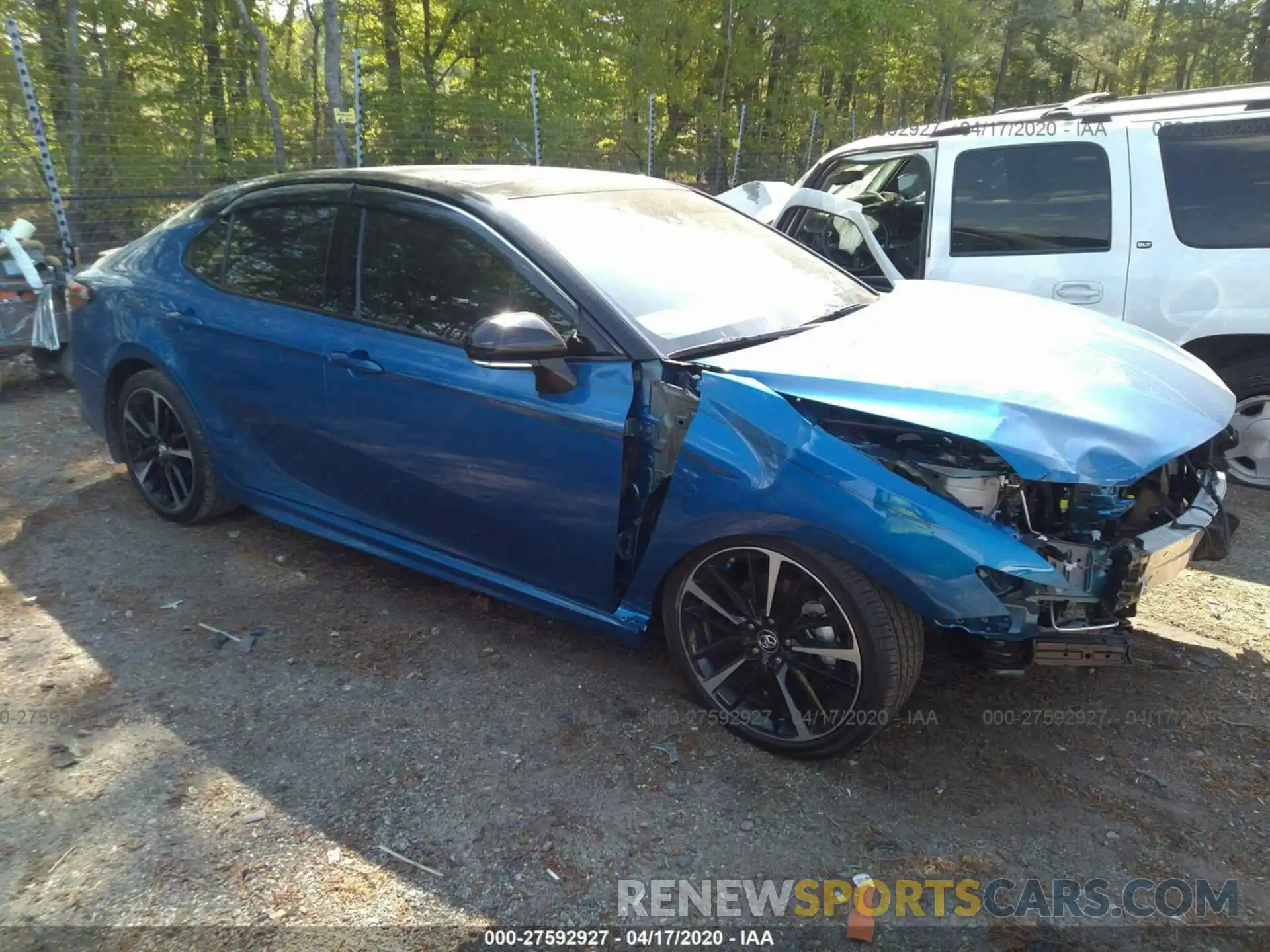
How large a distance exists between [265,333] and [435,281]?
88 centimetres

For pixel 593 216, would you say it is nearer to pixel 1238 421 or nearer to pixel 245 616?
pixel 245 616

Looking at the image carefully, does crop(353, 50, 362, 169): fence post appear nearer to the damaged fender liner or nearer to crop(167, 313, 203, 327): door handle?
crop(167, 313, 203, 327): door handle

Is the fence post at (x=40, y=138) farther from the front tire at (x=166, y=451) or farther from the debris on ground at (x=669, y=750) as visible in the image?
the debris on ground at (x=669, y=750)

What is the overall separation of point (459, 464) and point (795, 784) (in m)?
1.53

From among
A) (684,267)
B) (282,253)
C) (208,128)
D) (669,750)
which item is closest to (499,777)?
(669,750)

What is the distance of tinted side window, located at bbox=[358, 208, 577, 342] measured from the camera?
10.0 ft

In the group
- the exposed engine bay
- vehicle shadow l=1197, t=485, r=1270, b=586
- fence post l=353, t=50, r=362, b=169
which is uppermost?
fence post l=353, t=50, r=362, b=169

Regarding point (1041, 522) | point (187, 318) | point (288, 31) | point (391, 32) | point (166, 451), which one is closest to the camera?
point (1041, 522)

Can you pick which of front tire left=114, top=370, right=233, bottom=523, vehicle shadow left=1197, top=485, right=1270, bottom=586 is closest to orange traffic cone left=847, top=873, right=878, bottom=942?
vehicle shadow left=1197, top=485, right=1270, bottom=586

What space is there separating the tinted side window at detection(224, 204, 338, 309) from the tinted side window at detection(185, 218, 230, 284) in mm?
56

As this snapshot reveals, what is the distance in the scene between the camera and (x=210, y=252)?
402 cm

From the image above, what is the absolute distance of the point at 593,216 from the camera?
3.31m

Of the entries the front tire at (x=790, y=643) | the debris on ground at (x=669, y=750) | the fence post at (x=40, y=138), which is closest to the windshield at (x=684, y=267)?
the front tire at (x=790, y=643)

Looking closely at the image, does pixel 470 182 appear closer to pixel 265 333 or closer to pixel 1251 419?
pixel 265 333
